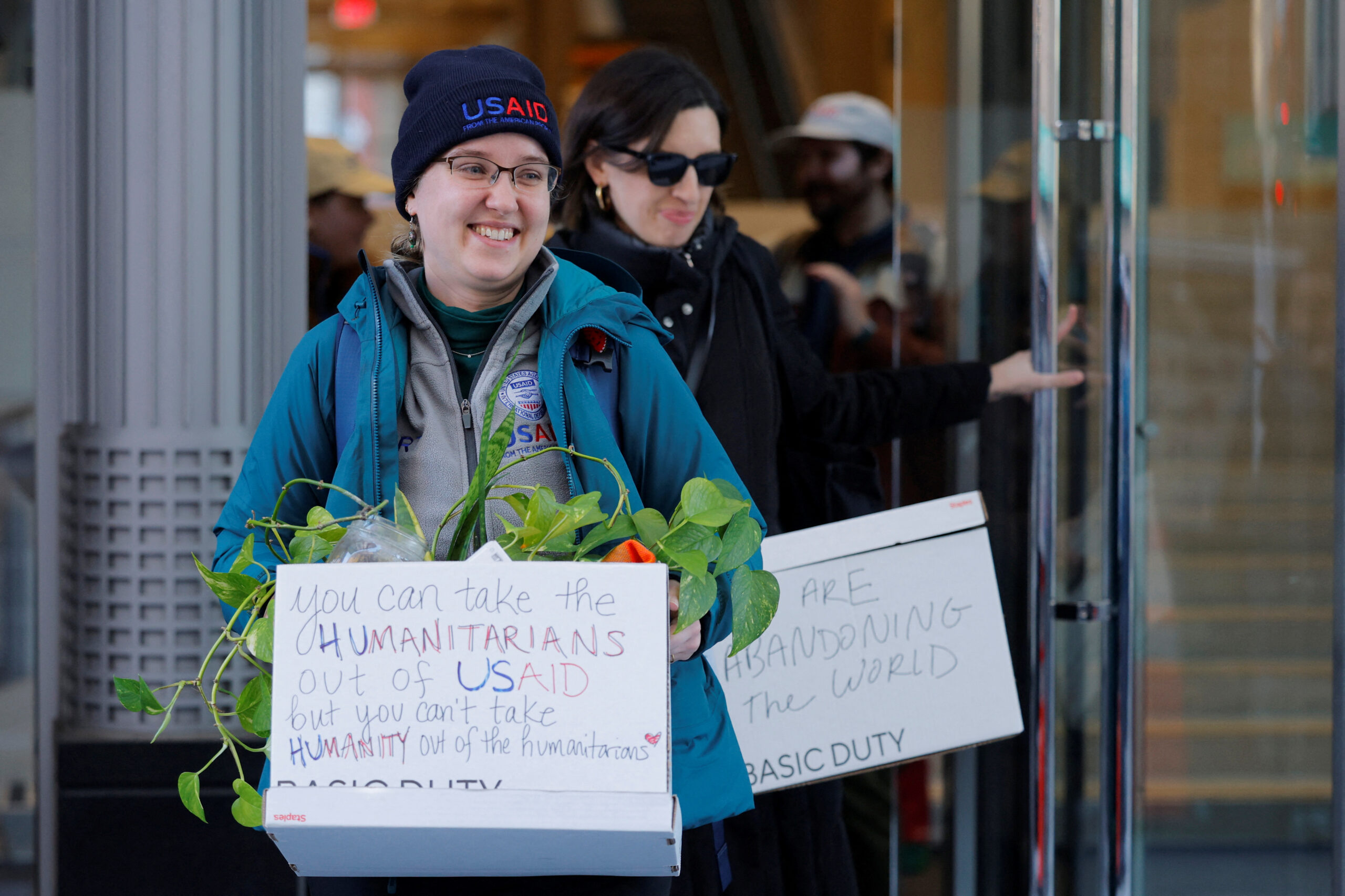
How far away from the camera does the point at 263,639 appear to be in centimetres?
129

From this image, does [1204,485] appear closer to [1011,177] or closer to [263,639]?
[1011,177]

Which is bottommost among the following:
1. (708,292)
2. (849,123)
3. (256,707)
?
(256,707)

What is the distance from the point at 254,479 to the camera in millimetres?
1549

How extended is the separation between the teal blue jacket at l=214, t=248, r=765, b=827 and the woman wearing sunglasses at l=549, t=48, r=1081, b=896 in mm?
551

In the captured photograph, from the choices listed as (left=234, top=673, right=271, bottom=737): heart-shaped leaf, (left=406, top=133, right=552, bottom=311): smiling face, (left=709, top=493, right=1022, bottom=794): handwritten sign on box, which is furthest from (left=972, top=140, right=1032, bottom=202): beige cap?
(left=234, top=673, right=271, bottom=737): heart-shaped leaf

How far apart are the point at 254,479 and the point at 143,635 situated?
3.57ft

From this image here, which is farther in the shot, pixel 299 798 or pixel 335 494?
pixel 335 494

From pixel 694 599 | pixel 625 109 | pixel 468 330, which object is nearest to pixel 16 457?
pixel 625 109

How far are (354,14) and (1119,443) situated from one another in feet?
19.1

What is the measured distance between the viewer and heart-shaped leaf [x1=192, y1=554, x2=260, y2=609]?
133cm

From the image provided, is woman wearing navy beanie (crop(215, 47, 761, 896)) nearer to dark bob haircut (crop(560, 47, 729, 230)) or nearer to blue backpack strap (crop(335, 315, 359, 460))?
blue backpack strap (crop(335, 315, 359, 460))

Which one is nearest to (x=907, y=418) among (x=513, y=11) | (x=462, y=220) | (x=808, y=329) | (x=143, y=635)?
(x=808, y=329)

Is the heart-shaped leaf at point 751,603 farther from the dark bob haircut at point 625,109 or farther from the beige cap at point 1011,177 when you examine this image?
the beige cap at point 1011,177

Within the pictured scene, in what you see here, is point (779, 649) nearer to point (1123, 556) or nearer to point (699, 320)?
point (699, 320)
